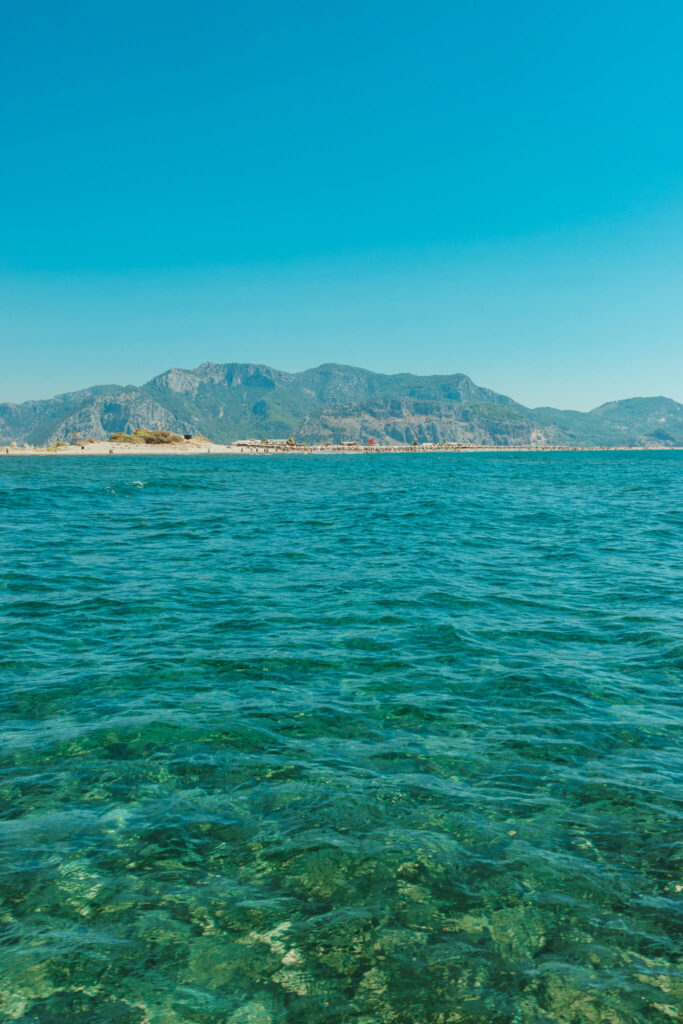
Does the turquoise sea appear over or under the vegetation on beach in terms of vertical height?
under

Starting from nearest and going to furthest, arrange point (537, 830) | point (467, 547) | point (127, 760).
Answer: point (537, 830)
point (127, 760)
point (467, 547)

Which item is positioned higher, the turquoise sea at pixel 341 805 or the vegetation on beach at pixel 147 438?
the vegetation on beach at pixel 147 438

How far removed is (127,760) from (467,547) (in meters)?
22.4

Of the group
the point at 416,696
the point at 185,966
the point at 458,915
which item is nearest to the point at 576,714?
the point at 416,696

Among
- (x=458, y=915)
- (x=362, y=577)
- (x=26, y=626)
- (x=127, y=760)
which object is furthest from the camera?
(x=362, y=577)

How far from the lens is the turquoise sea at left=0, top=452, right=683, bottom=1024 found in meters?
5.89

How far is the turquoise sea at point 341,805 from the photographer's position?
5895 millimetres

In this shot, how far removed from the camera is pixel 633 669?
13750mm

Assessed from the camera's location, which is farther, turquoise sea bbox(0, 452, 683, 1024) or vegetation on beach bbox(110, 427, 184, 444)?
vegetation on beach bbox(110, 427, 184, 444)

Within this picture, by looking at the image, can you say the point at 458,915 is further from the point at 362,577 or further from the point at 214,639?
the point at 362,577

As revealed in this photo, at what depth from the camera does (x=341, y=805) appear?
8.55m

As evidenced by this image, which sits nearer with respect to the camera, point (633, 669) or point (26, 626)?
point (633, 669)

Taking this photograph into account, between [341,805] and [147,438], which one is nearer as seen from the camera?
[341,805]

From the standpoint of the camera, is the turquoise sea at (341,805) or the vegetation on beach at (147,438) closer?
the turquoise sea at (341,805)
